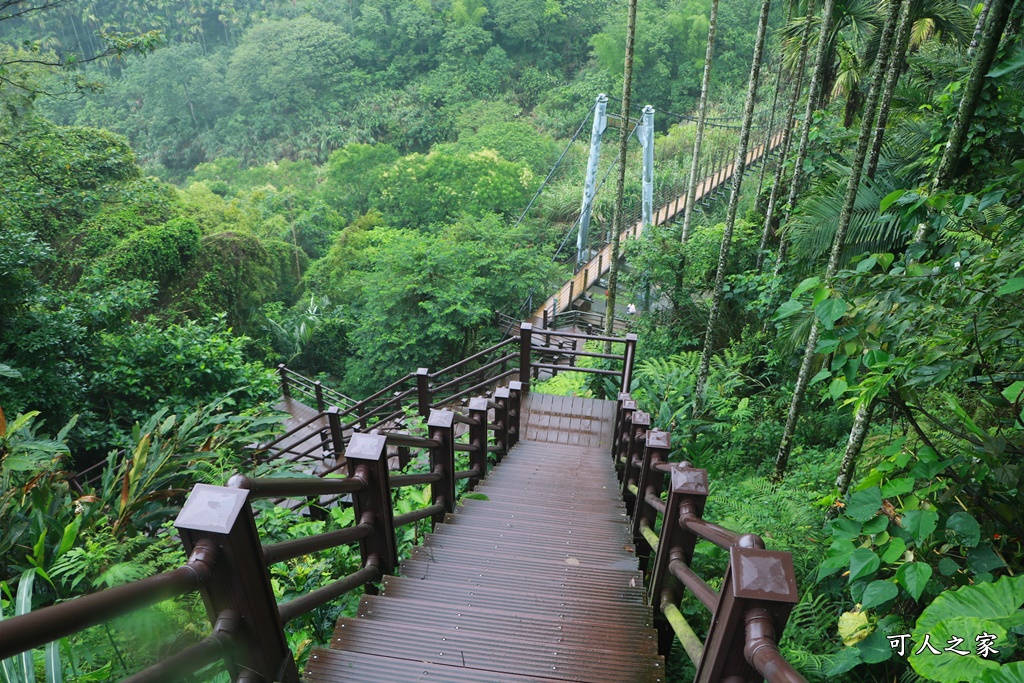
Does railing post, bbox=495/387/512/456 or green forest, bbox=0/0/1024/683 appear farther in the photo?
railing post, bbox=495/387/512/456

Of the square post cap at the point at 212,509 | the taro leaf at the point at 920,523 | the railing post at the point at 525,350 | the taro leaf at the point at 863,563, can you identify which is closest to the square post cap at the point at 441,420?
the square post cap at the point at 212,509

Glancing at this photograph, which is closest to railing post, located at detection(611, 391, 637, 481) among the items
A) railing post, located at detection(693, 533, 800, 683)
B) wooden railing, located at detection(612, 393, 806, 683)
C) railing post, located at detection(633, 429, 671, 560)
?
railing post, located at detection(633, 429, 671, 560)

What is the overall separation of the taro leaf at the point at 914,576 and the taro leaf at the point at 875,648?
0.69 feet

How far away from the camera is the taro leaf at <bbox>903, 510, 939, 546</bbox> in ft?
6.31

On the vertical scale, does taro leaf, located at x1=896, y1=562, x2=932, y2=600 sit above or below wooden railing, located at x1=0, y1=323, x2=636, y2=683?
below

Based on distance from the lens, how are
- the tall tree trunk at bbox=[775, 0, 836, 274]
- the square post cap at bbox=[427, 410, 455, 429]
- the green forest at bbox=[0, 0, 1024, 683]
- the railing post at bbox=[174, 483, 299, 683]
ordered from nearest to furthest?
the railing post at bbox=[174, 483, 299, 683]
the green forest at bbox=[0, 0, 1024, 683]
the square post cap at bbox=[427, 410, 455, 429]
the tall tree trunk at bbox=[775, 0, 836, 274]

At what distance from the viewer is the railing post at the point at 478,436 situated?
4043 millimetres

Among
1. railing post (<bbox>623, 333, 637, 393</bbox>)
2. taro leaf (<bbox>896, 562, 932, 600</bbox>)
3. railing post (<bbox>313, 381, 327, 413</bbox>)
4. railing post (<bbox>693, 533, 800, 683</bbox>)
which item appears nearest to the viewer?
railing post (<bbox>693, 533, 800, 683</bbox>)

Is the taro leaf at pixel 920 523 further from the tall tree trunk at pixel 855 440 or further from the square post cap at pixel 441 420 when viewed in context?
the square post cap at pixel 441 420

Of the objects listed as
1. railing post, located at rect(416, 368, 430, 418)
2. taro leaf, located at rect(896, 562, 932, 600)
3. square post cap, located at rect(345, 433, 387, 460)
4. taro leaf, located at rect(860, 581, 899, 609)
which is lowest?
railing post, located at rect(416, 368, 430, 418)

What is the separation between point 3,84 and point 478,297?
9553 millimetres

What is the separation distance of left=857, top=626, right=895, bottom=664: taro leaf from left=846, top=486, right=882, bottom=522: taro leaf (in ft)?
1.23

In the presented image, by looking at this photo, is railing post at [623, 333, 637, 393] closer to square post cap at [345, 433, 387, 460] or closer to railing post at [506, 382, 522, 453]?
railing post at [506, 382, 522, 453]

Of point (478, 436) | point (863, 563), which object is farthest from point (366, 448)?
point (478, 436)
